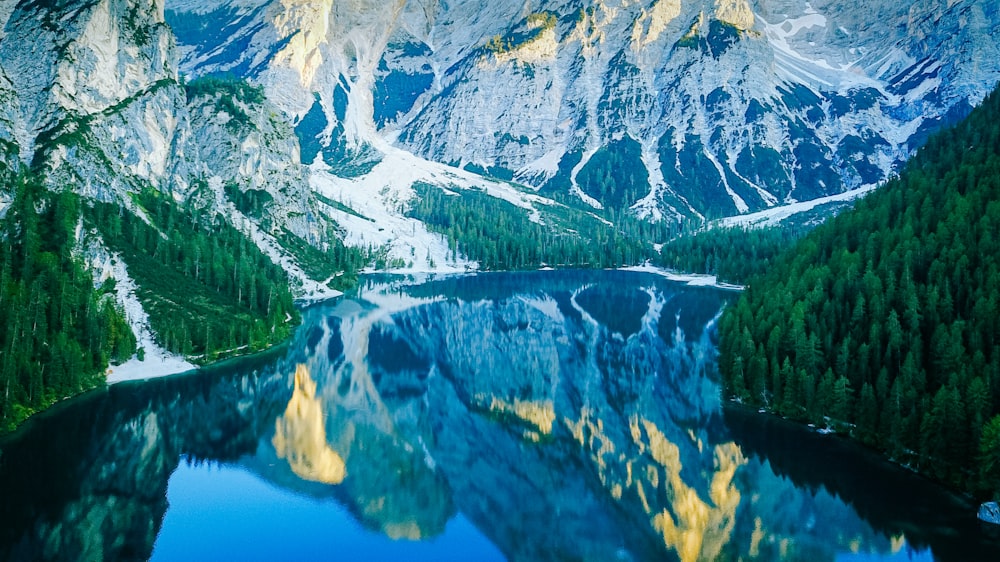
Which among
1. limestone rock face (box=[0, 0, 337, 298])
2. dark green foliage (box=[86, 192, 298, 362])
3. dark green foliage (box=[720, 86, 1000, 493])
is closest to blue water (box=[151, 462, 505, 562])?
dark green foliage (box=[720, 86, 1000, 493])

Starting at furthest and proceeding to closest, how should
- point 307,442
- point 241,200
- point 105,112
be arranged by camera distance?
point 241,200, point 105,112, point 307,442

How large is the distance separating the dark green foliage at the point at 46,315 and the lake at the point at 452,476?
3.59 m

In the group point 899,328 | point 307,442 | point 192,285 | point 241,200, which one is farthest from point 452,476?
point 241,200

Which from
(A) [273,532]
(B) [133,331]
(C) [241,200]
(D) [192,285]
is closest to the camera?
(A) [273,532]

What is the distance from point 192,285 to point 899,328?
11323 centimetres

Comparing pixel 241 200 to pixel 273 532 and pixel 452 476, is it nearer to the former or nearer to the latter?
pixel 452 476

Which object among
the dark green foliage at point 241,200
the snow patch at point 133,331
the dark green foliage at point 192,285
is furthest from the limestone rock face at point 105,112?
the snow patch at point 133,331

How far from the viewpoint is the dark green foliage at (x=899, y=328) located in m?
59.0

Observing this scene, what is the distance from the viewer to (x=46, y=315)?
95688 mm

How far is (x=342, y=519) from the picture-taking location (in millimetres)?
57719

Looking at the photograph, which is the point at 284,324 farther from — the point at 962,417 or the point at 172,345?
the point at 962,417

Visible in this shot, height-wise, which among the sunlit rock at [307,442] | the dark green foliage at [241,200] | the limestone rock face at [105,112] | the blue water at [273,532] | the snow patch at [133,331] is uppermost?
the limestone rock face at [105,112]

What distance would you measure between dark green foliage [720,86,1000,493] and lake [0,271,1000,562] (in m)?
3.48

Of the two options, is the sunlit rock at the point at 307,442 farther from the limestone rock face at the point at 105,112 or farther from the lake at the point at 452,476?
the limestone rock face at the point at 105,112
